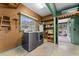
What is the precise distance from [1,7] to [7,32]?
2.03 feet

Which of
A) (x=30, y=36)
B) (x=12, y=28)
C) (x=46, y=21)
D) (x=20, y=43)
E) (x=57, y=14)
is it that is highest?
(x=57, y=14)

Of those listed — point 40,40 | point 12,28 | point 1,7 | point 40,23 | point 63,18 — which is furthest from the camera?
point 40,40

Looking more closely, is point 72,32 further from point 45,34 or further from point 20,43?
point 20,43

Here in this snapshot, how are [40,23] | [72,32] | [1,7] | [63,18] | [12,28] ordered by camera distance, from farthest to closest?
[72,32] → [63,18] → [12,28] → [40,23] → [1,7]

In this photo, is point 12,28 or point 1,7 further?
point 12,28

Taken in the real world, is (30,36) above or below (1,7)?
below

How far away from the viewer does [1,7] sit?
228 cm

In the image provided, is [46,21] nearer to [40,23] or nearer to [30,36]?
[40,23]

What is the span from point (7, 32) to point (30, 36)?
589 millimetres

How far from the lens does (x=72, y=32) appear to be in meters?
4.26

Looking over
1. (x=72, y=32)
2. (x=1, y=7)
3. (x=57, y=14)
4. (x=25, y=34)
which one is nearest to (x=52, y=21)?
(x=57, y=14)

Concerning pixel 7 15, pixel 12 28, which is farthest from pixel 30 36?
pixel 7 15

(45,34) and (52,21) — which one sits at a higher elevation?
(52,21)

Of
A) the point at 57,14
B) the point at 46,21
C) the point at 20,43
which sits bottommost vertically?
the point at 20,43
